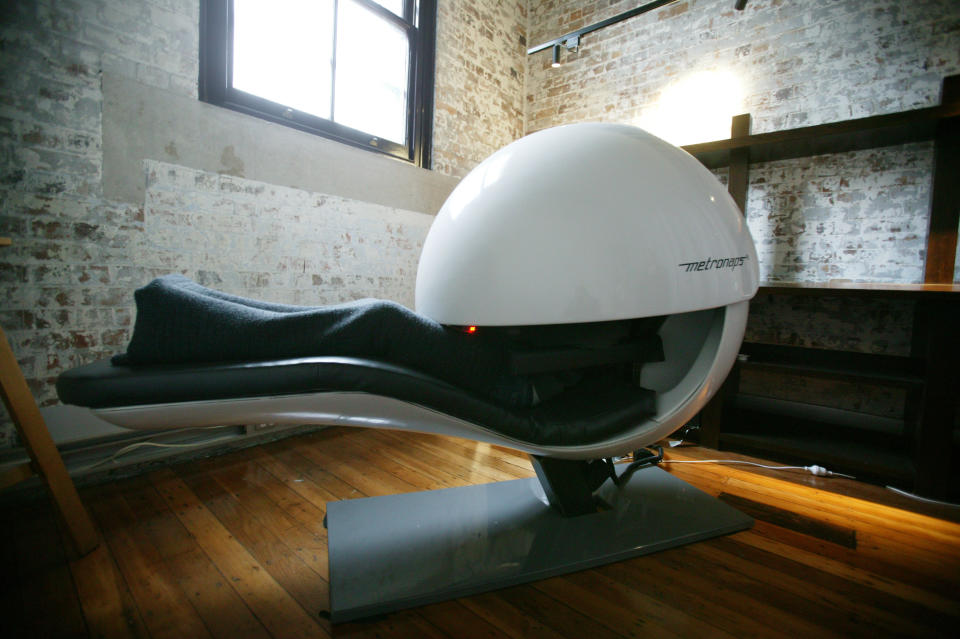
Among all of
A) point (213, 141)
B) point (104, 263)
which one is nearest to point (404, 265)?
point (213, 141)

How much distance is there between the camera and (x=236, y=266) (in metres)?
1.76

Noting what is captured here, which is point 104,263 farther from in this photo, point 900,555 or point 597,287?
point 900,555

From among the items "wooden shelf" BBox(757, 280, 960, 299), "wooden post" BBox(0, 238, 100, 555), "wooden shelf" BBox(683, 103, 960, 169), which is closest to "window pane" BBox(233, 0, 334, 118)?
"wooden post" BBox(0, 238, 100, 555)

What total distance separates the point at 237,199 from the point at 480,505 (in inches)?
61.4

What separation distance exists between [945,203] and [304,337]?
9.04 feet

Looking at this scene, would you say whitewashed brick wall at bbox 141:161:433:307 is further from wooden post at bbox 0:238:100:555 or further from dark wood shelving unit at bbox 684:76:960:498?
dark wood shelving unit at bbox 684:76:960:498

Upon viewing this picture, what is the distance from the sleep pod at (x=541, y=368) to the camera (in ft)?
2.54

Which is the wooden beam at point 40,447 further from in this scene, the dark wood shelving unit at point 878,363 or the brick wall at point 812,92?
the brick wall at point 812,92

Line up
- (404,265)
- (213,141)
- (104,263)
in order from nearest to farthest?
(104,263) → (213,141) → (404,265)

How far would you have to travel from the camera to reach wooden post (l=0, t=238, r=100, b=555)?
1.00 m

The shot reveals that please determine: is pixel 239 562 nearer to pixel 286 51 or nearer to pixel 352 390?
pixel 352 390

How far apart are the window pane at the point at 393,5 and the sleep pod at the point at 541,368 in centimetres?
207

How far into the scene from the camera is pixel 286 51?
201 centimetres

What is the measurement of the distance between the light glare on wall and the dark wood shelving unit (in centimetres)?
40
